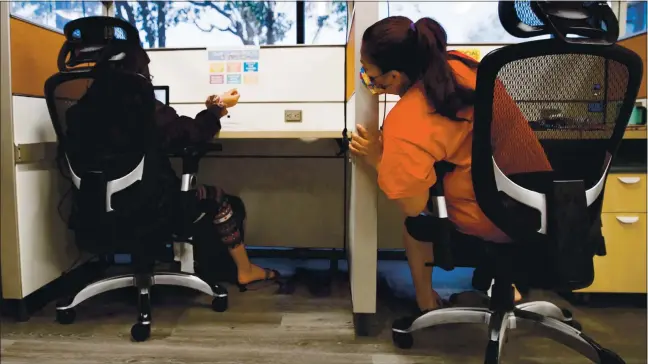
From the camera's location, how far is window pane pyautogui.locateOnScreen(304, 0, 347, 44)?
2.59 m

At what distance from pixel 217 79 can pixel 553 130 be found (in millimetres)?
1713

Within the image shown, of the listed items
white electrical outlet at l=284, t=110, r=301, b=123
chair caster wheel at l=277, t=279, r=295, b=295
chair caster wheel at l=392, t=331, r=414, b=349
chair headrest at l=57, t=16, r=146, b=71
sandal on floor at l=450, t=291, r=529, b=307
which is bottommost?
sandal on floor at l=450, t=291, r=529, b=307

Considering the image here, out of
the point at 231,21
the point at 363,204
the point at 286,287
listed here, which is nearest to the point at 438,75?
the point at 363,204

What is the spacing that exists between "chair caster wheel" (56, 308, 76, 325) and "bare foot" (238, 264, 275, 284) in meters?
0.68

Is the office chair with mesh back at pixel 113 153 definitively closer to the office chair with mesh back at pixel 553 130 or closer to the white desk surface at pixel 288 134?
the white desk surface at pixel 288 134

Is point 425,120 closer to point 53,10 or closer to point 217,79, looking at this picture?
point 217,79

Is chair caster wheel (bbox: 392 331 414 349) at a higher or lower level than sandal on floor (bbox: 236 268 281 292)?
higher

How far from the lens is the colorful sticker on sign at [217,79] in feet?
7.95

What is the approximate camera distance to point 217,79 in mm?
2424

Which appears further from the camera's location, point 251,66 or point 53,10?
point 251,66

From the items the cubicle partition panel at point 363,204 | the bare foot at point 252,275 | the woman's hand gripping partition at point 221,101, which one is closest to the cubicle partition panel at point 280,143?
the bare foot at point 252,275

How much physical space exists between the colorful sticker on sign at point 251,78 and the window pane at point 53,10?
838 millimetres

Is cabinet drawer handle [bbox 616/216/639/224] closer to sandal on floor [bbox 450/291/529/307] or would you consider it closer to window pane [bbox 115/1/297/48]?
sandal on floor [bbox 450/291/529/307]

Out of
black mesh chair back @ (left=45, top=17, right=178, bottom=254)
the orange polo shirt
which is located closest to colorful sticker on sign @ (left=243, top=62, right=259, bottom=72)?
black mesh chair back @ (left=45, top=17, right=178, bottom=254)
